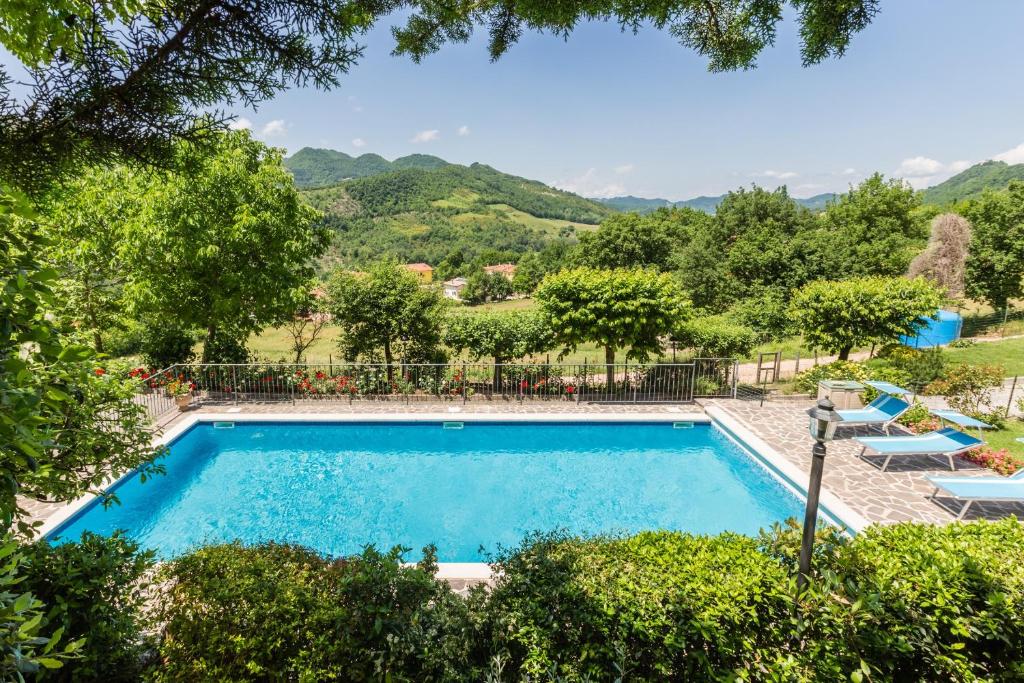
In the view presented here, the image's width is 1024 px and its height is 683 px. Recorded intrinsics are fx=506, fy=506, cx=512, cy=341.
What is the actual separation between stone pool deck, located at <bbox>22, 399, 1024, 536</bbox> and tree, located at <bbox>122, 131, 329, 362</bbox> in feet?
7.36

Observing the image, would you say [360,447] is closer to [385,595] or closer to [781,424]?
[385,595]

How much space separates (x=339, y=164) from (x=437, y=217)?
74.9 m

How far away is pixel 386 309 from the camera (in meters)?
12.3

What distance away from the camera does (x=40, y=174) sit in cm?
216

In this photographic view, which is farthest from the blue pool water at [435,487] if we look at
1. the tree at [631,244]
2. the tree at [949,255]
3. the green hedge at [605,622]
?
the tree at [631,244]

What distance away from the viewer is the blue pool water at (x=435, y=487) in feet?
24.4

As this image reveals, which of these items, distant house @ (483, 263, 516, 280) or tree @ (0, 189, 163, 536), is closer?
tree @ (0, 189, 163, 536)

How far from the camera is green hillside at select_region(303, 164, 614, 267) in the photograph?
80.2 m

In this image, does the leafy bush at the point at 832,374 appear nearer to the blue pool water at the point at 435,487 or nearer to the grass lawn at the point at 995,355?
the blue pool water at the point at 435,487

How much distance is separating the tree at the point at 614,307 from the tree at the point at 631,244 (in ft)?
87.6

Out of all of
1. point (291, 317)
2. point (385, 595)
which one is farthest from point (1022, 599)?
point (291, 317)

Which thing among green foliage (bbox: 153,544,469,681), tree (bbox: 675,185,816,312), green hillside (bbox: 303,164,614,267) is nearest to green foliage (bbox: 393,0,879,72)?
green foliage (bbox: 153,544,469,681)

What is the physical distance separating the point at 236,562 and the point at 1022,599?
226 inches

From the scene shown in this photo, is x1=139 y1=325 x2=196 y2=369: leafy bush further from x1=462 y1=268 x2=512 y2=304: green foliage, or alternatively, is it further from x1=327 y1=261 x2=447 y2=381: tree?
x1=462 y1=268 x2=512 y2=304: green foliage
